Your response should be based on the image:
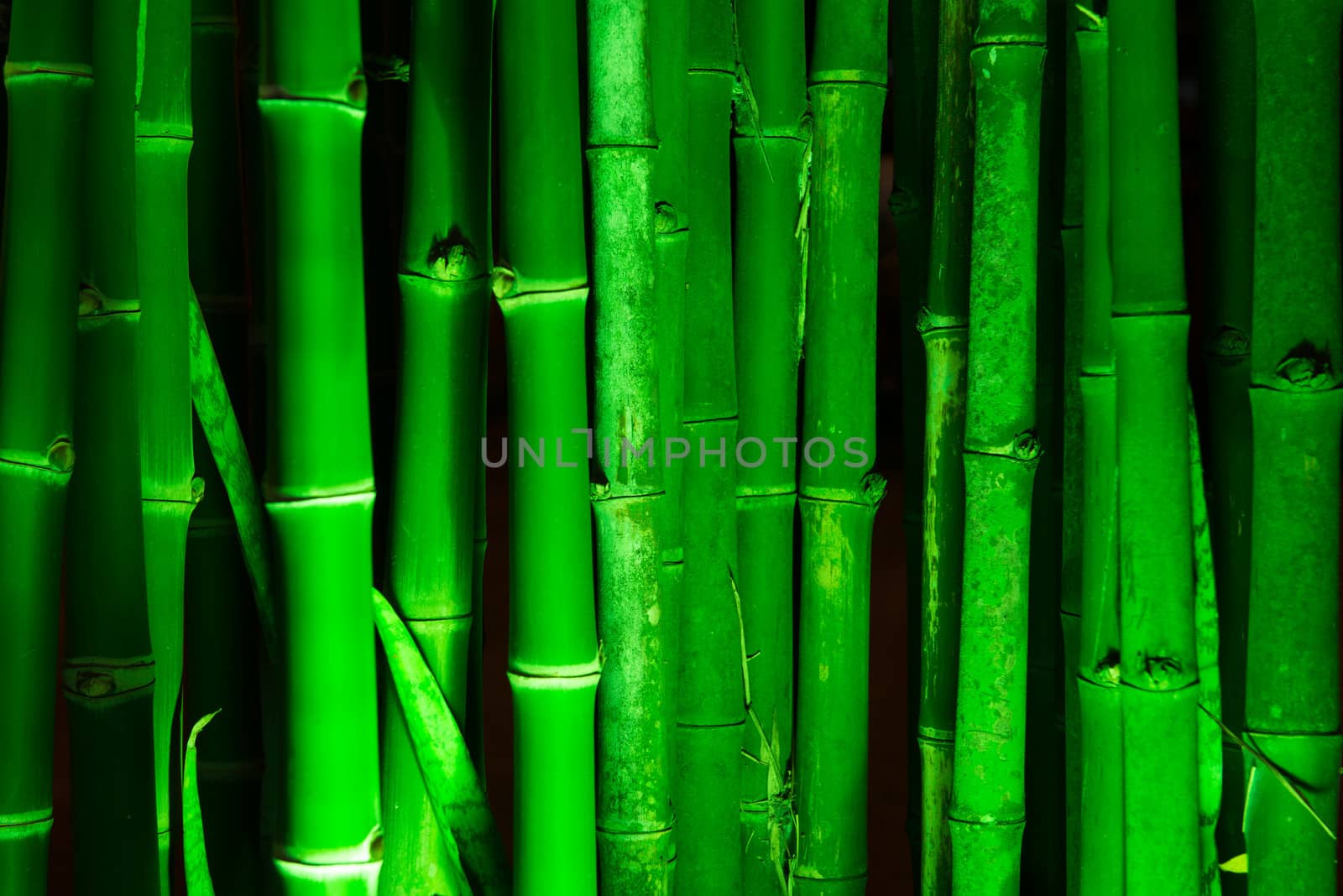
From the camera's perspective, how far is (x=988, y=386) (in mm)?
598

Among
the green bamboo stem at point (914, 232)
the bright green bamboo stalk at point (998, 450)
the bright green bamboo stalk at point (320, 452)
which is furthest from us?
the green bamboo stem at point (914, 232)

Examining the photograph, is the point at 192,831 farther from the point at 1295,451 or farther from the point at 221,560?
the point at 1295,451

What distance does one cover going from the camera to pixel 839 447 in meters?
0.65

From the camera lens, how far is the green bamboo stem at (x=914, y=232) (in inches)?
27.7

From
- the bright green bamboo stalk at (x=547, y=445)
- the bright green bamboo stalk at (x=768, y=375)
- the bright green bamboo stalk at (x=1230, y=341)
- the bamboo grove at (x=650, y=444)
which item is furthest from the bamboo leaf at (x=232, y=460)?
the bright green bamboo stalk at (x=1230, y=341)

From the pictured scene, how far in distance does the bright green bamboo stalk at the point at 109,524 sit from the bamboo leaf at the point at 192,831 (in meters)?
0.02

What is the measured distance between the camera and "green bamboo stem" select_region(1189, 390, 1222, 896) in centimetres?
59

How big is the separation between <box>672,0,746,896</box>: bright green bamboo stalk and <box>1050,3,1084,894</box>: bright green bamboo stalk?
0.17 m

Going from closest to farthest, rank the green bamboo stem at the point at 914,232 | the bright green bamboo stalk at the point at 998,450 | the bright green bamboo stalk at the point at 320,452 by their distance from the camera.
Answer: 1. the bright green bamboo stalk at the point at 320,452
2. the bright green bamboo stalk at the point at 998,450
3. the green bamboo stem at the point at 914,232

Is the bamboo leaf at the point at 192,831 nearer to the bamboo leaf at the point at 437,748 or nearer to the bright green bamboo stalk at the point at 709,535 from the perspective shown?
the bamboo leaf at the point at 437,748

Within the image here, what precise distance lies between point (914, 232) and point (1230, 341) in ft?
0.64

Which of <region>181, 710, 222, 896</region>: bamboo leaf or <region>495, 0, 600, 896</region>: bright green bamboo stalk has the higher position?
<region>495, 0, 600, 896</region>: bright green bamboo stalk

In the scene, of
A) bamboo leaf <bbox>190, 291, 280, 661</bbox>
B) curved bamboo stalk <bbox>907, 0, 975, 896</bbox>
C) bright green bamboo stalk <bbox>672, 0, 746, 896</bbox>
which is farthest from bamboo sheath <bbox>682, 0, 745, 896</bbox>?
bamboo leaf <bbox>190, 291, 280, 661</bbox>

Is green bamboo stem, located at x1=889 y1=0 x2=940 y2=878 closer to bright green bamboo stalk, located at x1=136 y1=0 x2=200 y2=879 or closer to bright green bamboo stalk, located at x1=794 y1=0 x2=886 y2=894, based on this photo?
bright green bamboo stalk, located at x1=794 y1=0 x2=886 y2=894
